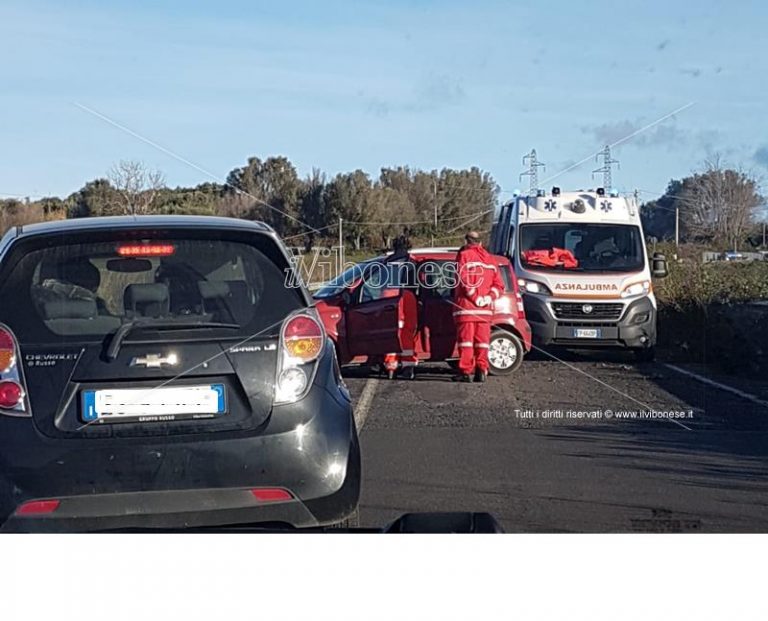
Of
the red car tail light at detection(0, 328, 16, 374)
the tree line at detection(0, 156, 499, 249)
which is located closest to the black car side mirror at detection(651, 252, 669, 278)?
the tree line at detection(0, 156, 499, 249)

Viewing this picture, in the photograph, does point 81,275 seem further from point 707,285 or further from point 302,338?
point 707,285

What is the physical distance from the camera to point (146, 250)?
4.09 meters

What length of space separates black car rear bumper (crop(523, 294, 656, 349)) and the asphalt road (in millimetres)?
157

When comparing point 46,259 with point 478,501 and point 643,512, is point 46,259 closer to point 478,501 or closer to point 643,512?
point 478,501

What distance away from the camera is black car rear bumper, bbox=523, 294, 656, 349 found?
305 inches

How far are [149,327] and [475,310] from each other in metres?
3.75

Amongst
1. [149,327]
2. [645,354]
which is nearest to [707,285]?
[645,354]

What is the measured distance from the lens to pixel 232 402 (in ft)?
13.1

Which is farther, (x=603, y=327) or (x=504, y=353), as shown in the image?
(x=603, y=327)

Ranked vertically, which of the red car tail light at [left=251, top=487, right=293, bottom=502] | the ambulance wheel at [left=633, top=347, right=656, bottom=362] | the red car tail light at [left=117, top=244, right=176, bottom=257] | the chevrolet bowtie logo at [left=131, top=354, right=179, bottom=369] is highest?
the red car tail light at [left=117, top=244, right=176, bottom=257]

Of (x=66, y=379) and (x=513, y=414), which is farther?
(x=513, y=414)

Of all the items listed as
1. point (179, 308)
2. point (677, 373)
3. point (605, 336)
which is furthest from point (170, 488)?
point (605, 336)

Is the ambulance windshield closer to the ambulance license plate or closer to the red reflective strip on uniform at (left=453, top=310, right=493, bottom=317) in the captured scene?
the ambulance license plate

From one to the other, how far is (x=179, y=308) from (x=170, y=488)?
625 mm
